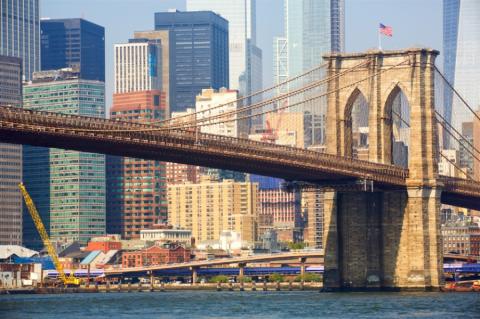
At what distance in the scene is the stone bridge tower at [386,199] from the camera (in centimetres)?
11462

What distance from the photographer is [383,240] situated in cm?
11638

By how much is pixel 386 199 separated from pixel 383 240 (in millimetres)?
2767

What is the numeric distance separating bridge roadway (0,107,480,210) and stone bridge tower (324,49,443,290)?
1.91m

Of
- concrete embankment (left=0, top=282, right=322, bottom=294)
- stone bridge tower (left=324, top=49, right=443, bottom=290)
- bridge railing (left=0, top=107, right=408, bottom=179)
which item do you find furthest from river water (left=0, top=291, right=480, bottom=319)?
concrete embankment (left=0, top=282, right=322, bottom=294)

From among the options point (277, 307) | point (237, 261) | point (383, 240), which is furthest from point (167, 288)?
point (277, 307)

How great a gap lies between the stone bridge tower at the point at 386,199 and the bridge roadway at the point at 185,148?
75.3 inches

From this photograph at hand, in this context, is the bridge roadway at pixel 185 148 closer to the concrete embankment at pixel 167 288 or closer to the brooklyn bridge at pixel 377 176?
the brooklyn bridge at pixel 377 176

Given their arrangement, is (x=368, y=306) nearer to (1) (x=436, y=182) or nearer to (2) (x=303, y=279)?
(1) (x=436, y=182)

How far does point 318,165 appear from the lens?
109 m

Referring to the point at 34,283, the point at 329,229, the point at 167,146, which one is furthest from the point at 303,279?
the point at 167,146

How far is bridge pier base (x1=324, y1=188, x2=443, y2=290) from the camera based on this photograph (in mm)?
114375

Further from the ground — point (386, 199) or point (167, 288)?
point (386, 199)

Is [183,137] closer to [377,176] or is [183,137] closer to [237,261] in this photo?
[377,176]

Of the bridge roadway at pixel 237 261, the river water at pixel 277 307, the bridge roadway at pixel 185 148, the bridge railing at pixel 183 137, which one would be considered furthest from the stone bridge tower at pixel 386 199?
the bridge roadway at pixel 237 261
